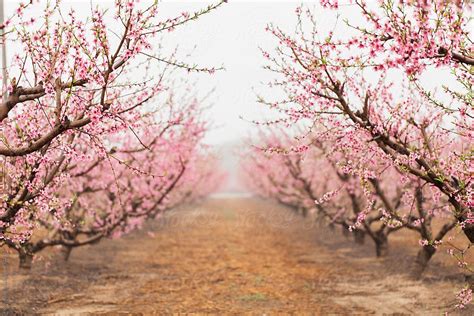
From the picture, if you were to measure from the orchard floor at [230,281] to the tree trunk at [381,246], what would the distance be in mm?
348

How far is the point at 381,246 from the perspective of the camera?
2019 cm

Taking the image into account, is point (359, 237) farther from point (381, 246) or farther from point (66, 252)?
point (66, 252)

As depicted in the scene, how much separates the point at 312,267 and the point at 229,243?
7.99 m

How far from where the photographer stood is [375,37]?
7.02 meters

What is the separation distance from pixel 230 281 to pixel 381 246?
709 centimetres

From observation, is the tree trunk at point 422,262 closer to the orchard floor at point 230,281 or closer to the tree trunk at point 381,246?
the orchard floor at point 230,281

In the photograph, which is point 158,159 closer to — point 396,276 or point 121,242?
point 121,242

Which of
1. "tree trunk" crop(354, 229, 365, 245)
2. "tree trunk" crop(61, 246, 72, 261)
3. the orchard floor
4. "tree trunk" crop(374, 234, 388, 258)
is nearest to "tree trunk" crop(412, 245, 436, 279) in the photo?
the orchard floor

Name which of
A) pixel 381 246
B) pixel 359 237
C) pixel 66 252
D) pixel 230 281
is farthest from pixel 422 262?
pixel 66 252

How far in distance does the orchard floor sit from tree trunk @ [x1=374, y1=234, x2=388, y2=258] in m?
0.35

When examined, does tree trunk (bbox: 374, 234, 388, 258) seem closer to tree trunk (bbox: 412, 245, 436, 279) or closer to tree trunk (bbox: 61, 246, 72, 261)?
tree trunk (bbox: 412, 245, 436, 279)

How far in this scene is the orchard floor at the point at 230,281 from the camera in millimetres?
12898

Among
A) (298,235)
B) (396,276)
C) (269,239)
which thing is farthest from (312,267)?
(298,235)

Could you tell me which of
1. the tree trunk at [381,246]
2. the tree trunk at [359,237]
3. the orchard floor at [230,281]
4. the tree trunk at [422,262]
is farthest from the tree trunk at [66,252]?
the tree trunk at [359,237]
